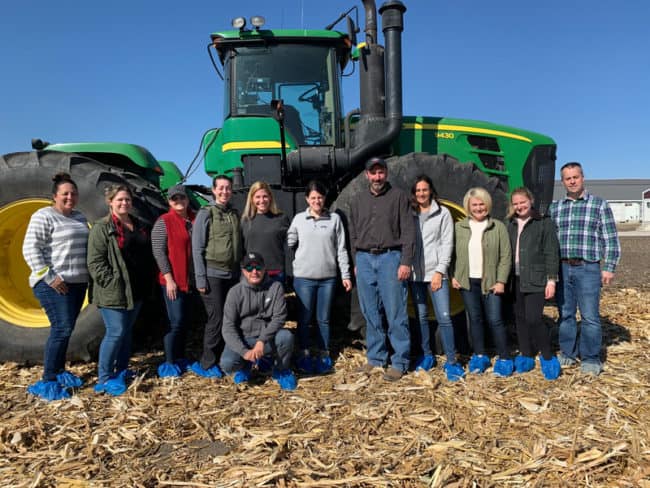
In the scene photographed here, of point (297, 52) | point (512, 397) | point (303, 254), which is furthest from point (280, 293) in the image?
point (297, 52)

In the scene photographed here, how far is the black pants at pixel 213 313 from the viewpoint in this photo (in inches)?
151

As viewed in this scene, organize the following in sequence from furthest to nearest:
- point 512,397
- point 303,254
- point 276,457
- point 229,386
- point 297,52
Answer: point 297,52, point 303,254, point 229,386, point 512,397, point 276,457

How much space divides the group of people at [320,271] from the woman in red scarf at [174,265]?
0.01 metres

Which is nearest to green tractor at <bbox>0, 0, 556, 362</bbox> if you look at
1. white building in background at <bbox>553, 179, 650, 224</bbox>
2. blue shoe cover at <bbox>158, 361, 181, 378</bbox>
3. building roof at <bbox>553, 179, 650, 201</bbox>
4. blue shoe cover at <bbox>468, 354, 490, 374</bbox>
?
blue shoe cover at <bbox>468, 354, 490, 374</bbox>

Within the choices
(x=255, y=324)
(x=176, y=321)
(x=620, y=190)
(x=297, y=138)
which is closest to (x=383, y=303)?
(x=255, y=324)

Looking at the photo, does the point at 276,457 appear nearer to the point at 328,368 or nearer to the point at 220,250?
the point at 328,368

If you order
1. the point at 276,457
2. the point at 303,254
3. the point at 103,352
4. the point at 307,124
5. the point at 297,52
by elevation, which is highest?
the point at 297,52

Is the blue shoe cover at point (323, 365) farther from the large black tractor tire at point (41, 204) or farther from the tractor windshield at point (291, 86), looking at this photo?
the tractor windshield at point (291, 86)

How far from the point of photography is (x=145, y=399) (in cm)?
340

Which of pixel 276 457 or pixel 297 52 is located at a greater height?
pixel 297 52

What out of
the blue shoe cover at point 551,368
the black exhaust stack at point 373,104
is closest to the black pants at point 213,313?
the black exhaust stack at point 373,104

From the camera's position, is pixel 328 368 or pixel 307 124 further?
pixel 307 124

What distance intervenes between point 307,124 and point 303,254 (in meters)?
1.75

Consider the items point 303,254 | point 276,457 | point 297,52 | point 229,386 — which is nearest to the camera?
point 276,457
